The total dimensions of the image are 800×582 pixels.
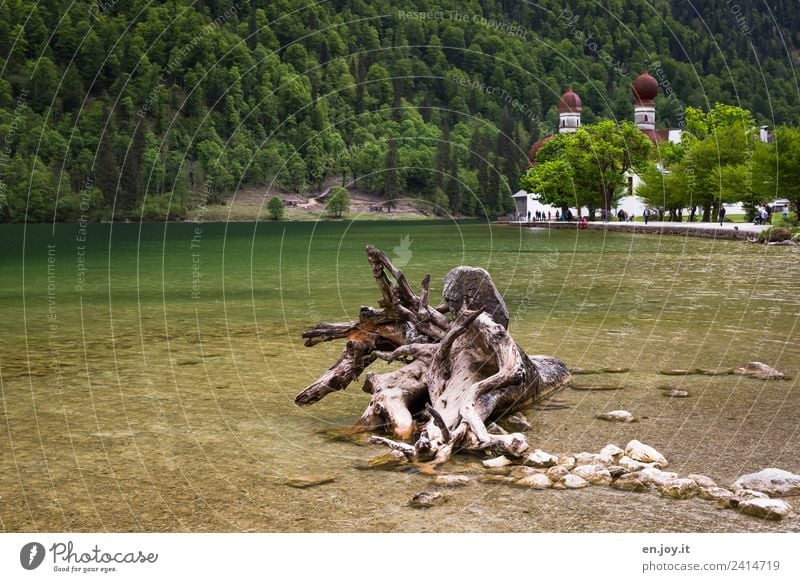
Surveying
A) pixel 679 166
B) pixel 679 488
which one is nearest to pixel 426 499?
pixel 679 488

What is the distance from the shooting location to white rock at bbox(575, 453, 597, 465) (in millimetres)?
10659

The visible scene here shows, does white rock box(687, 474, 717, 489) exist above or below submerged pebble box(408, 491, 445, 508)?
above

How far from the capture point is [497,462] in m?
10.7

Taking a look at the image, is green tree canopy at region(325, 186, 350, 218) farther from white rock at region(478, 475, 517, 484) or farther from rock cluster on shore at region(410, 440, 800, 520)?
white rock at region(478, 475, 517, 484)

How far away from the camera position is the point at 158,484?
1042 centimetres

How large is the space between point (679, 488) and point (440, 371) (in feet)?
14.5

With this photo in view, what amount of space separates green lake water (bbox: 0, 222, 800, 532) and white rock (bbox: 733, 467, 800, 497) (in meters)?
0.34

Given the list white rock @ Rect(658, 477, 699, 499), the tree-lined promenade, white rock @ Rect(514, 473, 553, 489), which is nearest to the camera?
white rock @ Rect(658, 477, 699, 499)

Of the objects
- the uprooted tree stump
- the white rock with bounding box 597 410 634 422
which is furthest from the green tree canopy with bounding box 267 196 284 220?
the white rock with bounding box 597 410 634 422

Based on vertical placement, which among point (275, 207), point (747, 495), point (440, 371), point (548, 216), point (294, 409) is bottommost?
point (548, 216)

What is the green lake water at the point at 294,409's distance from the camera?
30.5 ft

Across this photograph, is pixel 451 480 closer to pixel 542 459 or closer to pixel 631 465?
pixel 542 459

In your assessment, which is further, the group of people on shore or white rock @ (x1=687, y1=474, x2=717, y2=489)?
the group of people on shore

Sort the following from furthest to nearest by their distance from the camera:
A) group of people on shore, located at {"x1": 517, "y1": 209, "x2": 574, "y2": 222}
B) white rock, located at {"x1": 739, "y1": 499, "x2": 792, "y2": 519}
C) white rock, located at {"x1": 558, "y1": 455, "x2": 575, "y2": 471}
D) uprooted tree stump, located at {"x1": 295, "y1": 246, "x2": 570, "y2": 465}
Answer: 1. group of people on shore, located at {"x1": 517, "y1": 209, "x2": 574, "y2": 222}
2. uprooted tree stump, located at {"x1": 295, "y1": 246, "x2": 570, "y2": 465}
3. white rock, located at {"x1": 558, "y1": 455, "x2": 575, "y2": 471}
4. white rock, located at {"x1": 739, "y1": 499, "x2": 792, "y2": 519}
